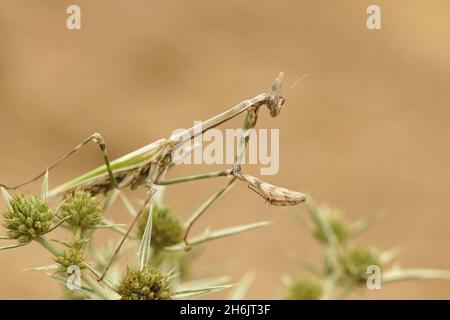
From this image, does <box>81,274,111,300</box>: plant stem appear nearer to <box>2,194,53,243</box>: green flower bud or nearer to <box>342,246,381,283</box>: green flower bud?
<box>2,194,53,243</box>: green flower bud

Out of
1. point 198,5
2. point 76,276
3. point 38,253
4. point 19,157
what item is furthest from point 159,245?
point 198,5

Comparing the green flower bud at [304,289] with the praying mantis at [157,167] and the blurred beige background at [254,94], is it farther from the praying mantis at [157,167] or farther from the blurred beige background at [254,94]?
the blurred beige background at [254,94]

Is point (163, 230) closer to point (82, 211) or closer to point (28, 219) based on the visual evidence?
point (82, 211)

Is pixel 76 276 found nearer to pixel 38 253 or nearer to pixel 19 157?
pixel 38 253

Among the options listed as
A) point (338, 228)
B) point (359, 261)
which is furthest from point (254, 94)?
point (359, 261)

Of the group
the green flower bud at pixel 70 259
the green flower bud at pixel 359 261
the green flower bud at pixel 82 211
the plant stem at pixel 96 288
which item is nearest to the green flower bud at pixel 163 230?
the green flower bud at pixel 82 211
